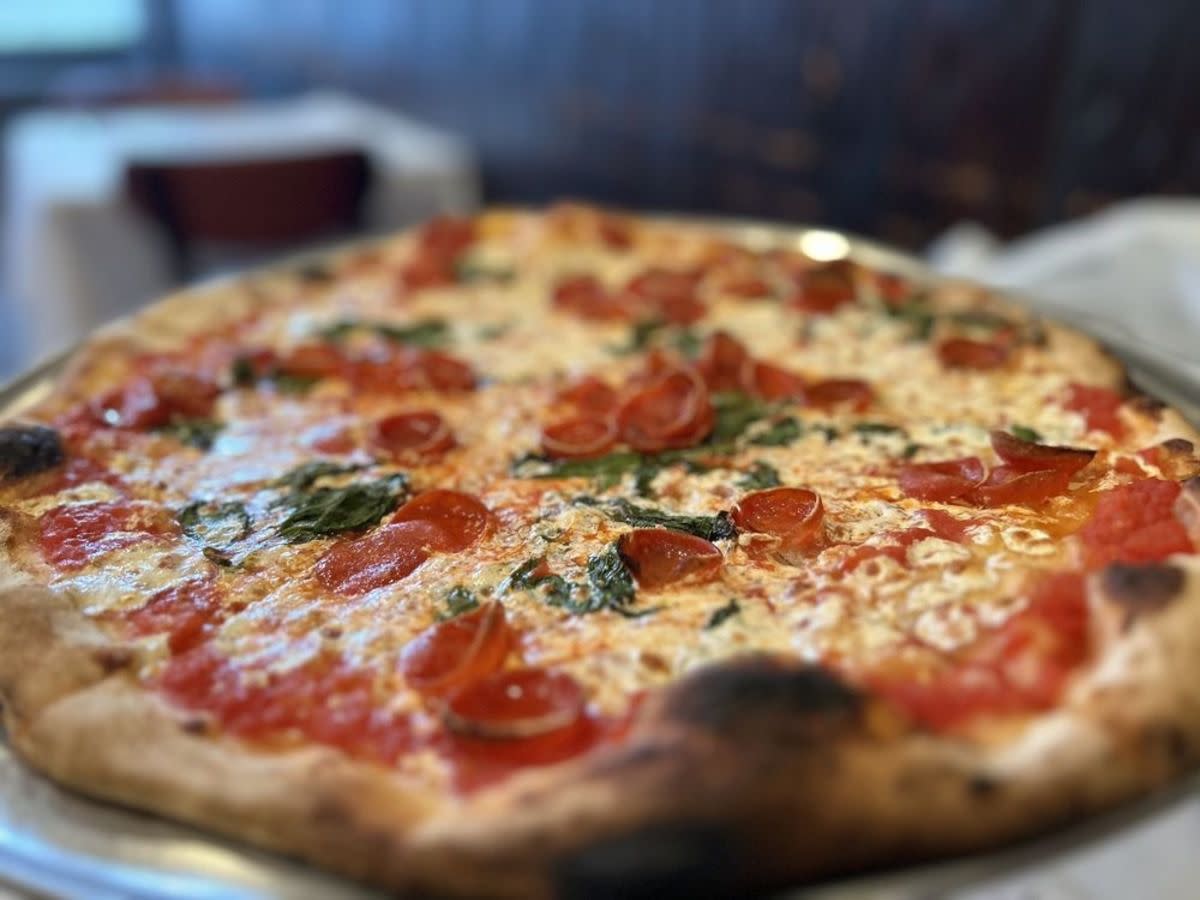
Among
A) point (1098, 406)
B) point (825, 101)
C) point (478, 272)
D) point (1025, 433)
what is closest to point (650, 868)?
point (1025, 433)

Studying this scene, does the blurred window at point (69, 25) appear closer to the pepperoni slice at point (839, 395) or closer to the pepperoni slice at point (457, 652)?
the pepperoni slice at point (839, 395)

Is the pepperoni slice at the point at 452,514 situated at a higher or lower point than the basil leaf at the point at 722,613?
lower

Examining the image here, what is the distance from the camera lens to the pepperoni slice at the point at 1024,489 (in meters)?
1.83

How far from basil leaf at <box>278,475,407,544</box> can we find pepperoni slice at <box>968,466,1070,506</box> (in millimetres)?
1025

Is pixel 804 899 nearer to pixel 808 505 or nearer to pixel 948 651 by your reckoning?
pixel 948 651

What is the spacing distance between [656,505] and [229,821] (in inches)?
37.0

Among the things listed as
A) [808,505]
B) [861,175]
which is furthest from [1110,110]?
[808,505]

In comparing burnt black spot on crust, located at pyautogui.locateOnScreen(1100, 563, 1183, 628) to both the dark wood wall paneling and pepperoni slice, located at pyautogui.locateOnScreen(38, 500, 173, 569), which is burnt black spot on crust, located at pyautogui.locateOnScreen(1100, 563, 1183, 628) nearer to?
pepperoni slice, located at pyautogui.locateOnScreen(38, 500, 173, 569)

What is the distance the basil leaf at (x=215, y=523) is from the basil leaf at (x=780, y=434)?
3.25 ft

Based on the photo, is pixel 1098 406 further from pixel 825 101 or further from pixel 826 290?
pixel 825 101

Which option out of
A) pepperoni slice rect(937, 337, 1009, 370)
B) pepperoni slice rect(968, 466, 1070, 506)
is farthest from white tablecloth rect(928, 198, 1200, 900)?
pepperoni slice rect(968, 466, 1070, 506)

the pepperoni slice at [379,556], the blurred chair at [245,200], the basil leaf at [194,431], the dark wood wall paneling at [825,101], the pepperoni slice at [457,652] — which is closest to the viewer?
the pepperoni slice at [457,652]

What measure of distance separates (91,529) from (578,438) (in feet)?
3.00

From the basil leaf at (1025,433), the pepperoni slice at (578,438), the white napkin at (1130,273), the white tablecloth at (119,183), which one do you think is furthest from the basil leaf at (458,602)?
the white tablecloth at (119,183)
